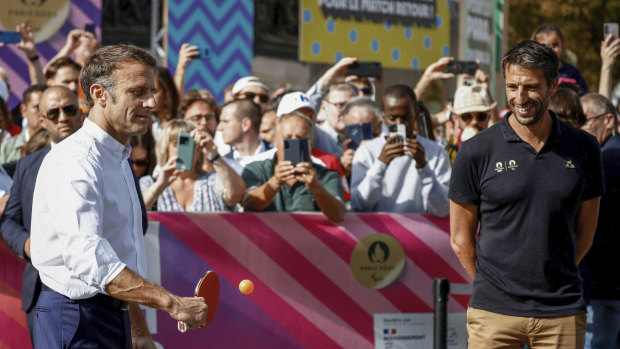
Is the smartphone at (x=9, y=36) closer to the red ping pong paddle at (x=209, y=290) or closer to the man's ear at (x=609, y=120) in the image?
the man's ear at (x=609, y=120)

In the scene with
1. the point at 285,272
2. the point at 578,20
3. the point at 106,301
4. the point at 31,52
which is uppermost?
the point at 578,20

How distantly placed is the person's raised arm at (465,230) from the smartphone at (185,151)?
89.5 inches

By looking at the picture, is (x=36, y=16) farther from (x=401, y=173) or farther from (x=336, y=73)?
(x=401, y=173)

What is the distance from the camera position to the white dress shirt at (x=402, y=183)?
692cm

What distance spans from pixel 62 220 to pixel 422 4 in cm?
1005

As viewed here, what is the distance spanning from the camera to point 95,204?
11.4ft

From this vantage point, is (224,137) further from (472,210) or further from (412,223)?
(472,210)

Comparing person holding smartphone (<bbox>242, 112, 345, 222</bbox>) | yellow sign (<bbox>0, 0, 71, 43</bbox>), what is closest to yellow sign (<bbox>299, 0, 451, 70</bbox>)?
yellow sign (<bbox>0, 0, 71, 43</bbox>)

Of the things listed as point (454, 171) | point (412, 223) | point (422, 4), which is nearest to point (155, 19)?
point (422, 4)

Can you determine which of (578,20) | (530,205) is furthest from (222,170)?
(578,20)

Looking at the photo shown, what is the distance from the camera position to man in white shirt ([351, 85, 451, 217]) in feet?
22.2

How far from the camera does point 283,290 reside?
6562 millimetres

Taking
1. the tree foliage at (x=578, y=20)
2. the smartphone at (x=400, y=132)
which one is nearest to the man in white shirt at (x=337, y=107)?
the smartphone at (x=400, y=132)

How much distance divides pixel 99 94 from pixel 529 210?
81.3 inches
